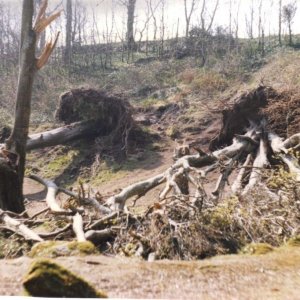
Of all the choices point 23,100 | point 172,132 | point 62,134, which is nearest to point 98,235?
point 23,100

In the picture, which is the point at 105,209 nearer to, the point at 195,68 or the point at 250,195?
the point at 250,195

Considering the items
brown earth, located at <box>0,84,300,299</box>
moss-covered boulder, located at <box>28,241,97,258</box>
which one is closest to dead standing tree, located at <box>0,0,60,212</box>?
moss-covered boulder, located at <box>28,241,97,258</box>

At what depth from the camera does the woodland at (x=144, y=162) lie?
317cm

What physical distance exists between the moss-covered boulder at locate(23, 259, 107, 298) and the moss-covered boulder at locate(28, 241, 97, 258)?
61cm

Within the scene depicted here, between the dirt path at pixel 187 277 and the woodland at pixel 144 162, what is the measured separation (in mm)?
14

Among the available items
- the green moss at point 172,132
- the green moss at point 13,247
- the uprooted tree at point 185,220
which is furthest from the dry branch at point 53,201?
the green moss at point 172,132

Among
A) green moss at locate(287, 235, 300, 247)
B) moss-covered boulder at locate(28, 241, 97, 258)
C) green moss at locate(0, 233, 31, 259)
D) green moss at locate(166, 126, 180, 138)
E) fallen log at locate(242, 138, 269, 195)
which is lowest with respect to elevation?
green moss at locate(0, 233, 31, 259)

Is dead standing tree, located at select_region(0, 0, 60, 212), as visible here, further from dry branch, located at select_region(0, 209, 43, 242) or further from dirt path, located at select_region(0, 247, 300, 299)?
dirt path, located at select_region(0, 247, 300, 299)

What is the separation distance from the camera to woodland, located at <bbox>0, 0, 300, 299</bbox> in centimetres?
317

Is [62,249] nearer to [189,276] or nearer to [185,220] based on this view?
[189,276]

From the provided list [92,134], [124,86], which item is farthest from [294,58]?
[92,134]

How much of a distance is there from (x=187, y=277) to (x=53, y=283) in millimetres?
756

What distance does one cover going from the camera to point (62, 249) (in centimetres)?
299

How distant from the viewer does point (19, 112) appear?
5.56m
